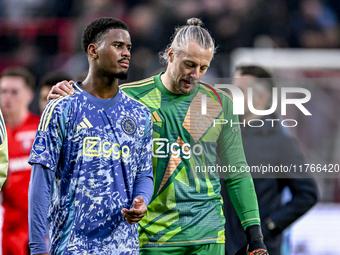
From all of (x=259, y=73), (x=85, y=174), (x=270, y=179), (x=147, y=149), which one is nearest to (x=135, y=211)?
(x=85, y=174)

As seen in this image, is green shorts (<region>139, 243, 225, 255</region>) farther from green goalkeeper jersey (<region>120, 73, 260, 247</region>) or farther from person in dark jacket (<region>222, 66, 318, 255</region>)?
person in dark jacket (<region>222, 66, 318, 255</region>)

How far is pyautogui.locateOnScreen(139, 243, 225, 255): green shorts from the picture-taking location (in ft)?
10.9

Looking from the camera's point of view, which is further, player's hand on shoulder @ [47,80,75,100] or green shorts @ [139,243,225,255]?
green shorts @ [139,243,225,255]

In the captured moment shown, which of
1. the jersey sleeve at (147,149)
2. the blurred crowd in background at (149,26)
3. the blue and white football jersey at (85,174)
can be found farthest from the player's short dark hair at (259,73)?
the blurred crowd in background at (149,26)

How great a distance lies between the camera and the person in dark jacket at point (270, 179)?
4.17 metres

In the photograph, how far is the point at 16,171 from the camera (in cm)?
533

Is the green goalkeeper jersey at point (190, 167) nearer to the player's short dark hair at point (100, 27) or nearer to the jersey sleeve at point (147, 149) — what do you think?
the jersey sleeve at point (147, 149)

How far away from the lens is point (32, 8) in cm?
1049

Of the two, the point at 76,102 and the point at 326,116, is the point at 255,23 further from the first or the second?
the point at 76,102

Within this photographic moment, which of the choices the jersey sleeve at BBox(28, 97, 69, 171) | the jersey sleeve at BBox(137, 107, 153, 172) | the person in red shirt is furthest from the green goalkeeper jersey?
the person in red shirt

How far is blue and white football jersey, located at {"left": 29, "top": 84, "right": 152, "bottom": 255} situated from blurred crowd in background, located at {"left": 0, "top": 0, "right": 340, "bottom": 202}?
613 centimetres

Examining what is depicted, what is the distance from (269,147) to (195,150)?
1094 mm

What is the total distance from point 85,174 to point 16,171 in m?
2.71

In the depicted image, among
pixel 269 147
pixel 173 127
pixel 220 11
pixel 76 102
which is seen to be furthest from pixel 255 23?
pixel 76 102
